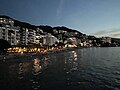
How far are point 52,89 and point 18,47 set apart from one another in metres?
89.6

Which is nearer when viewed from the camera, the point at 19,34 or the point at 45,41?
the point at 19,34

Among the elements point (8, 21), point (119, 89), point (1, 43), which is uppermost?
point (8, 21)

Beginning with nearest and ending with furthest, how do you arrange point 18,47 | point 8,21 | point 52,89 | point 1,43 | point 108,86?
point 52,89
point 108,86
point 1,43
point 18,47
point 8,21

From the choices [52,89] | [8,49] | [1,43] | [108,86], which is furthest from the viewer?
[8,49]

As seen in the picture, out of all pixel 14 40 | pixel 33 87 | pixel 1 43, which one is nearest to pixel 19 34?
pixel 14 40

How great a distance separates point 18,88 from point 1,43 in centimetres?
6733

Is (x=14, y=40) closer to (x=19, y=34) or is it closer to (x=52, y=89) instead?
(x=19, y=34)

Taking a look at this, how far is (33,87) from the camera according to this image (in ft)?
88.4

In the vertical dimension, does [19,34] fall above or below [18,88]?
above

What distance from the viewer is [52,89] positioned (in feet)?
83.8

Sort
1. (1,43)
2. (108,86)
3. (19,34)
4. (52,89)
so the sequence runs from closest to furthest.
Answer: (52,89) < (108,86) < (1,43) < (19,34)

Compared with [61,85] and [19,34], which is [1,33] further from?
[61,85]

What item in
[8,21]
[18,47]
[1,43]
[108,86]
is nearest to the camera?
[108,86]

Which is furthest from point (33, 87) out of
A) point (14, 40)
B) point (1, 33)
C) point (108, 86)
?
point (14, 40)
